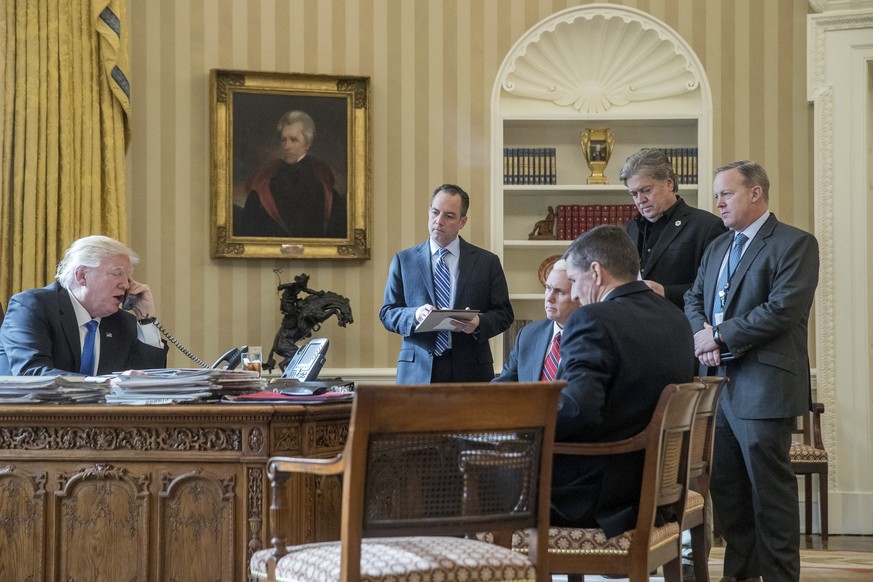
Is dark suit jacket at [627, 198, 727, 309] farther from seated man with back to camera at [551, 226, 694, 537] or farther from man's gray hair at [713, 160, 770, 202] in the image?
seated man with back to camera at [551, 226, 694, 537]

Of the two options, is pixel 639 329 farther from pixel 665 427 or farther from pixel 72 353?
pixel 72 353

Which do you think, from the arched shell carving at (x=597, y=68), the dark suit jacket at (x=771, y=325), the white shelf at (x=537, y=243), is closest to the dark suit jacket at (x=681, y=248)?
the dark suit jacket at (x=771, y=325)

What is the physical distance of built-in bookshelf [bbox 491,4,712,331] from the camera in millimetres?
6367

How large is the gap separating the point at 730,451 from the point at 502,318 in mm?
1113

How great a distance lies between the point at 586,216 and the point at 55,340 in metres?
3.52

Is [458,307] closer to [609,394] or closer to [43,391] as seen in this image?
[609,394]

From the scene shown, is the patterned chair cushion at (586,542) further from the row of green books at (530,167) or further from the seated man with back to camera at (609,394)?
the row of green books at (530,167)

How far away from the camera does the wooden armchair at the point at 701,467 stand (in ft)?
10.5

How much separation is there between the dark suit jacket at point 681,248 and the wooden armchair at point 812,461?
1.28 m

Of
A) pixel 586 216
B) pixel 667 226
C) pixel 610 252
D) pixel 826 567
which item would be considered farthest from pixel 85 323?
pixel 826 567

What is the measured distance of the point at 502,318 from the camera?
4574 mm

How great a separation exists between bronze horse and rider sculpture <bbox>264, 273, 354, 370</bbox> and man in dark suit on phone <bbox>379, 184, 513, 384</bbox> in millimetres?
1282

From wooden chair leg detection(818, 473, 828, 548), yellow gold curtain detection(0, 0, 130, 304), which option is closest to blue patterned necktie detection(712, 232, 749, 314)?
wooden chair leg detection(818, 473, 828, 548)

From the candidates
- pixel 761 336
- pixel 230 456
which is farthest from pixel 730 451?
pixel 230 456
